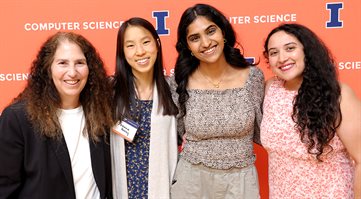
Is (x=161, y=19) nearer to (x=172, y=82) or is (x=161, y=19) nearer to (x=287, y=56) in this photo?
(x=172, y=82)

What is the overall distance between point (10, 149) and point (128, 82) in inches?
23.8

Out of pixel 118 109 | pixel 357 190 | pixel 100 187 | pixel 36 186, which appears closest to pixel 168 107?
pixel 118 109

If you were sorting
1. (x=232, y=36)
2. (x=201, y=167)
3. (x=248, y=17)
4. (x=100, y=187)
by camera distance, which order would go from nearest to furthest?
(x=100, y=187) → (x=201, y=167) → (x=232, y=36) → (x=248, y=17)

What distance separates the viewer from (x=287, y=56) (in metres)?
1.44

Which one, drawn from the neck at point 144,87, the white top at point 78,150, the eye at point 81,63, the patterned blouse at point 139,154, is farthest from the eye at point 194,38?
the white top at point 78,150

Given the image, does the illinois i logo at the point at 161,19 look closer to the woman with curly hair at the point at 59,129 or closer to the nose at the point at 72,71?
the woman with curly hair at the point at 59,129

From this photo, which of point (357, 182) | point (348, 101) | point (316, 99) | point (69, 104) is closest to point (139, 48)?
point (69, 104)

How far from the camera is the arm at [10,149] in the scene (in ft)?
4.42

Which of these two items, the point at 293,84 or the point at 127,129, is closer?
the point at 293,84

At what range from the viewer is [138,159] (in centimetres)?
170

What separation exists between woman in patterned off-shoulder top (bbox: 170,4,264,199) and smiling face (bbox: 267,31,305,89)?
241 mm

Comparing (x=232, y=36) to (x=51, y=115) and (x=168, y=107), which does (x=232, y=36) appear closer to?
(x=168, y=107)

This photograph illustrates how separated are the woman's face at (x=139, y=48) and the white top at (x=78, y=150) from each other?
34 cm

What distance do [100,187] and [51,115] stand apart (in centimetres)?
37
